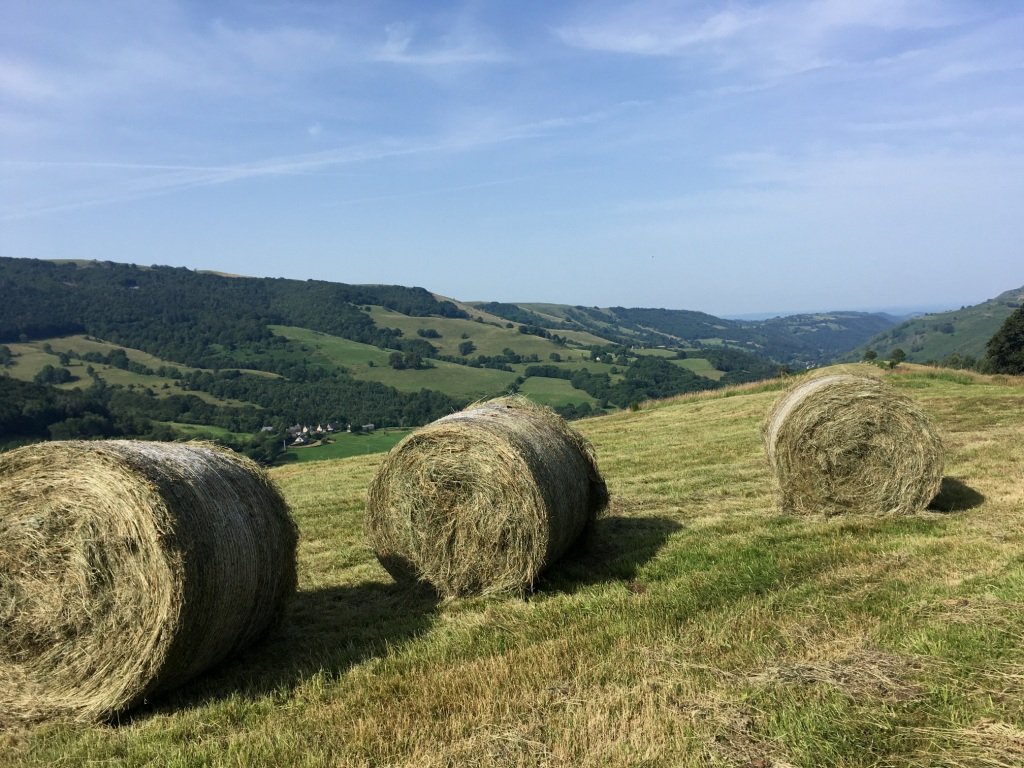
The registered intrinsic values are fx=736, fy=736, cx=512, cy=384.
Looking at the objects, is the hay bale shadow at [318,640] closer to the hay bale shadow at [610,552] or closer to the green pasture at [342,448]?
the hay bale shadow at [610,552]

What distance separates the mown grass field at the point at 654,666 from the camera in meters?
4.57

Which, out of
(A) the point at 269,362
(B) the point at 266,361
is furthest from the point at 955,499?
(B) the point at 266,361

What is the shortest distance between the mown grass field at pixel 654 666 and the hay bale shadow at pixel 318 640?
3 cm

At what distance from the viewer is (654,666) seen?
574cm

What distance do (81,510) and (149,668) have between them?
1327 millimetres

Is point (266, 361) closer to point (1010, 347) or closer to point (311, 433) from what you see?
point (311, 433)

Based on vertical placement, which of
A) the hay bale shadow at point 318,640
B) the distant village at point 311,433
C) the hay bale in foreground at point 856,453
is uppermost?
the hay bale in foreground at point 856,453

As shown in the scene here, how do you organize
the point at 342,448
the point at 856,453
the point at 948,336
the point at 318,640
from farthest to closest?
the point at 948,336, the point at 342,448, the point at 856,453, the point at 318,640

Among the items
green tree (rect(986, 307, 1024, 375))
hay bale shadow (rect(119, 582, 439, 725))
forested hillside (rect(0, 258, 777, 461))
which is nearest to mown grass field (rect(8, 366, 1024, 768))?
hay bale shadow (rect(119, 582, 439, 725))

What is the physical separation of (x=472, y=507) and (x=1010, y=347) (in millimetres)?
52757

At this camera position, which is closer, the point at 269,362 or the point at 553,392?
the point at 553,392

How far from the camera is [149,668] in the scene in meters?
5.51

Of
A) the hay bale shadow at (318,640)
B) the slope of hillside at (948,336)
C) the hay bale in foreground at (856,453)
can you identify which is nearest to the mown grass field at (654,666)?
the hay bale shadow at (318,640)

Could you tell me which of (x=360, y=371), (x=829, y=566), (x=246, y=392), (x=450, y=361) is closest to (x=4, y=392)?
(x=246, y=392)
